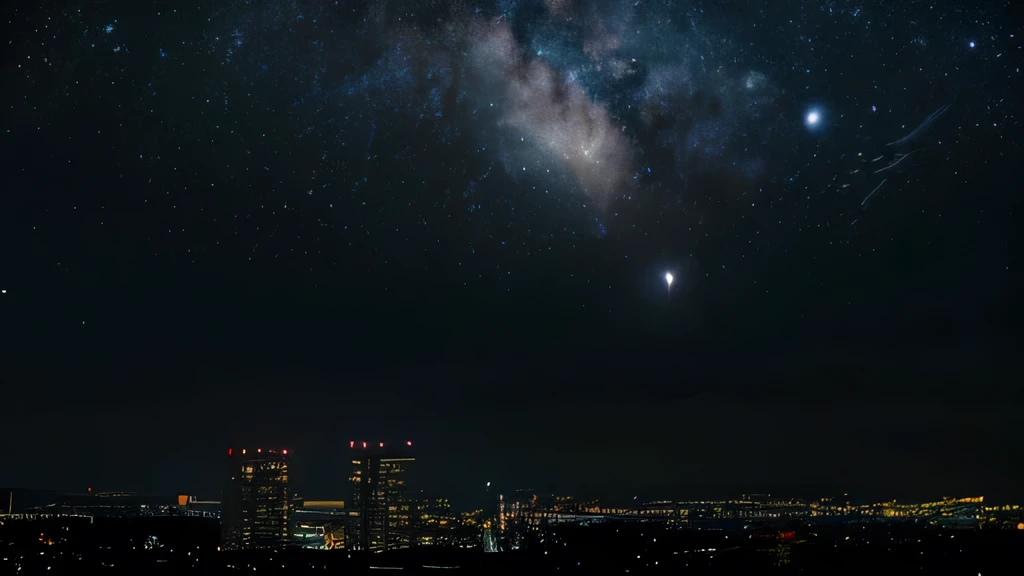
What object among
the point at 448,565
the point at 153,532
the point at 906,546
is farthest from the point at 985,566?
the point at 153,532

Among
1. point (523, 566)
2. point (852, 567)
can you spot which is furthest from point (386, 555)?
point (852, 567)

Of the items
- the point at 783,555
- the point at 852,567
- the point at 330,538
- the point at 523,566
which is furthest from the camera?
the point at 330,538

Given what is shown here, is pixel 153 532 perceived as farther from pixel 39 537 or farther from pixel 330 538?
pixel 330 538

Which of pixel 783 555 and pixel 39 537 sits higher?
pixel 39 537

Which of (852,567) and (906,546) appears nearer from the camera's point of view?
(852,567)

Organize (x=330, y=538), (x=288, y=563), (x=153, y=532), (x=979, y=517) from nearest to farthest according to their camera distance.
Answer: (x=288, y=563), (x=153, y=532), (x=979, y=517), (x=330, y=538)

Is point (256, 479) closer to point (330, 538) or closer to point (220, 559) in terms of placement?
point (330, 538)
